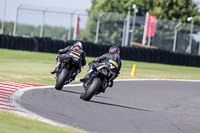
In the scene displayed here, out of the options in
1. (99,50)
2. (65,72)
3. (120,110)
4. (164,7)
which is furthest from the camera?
(164,7)

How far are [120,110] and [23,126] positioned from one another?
13.1 feet

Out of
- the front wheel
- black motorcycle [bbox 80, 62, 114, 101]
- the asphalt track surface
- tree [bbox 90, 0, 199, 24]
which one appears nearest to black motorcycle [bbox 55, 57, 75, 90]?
the asphalt track surface

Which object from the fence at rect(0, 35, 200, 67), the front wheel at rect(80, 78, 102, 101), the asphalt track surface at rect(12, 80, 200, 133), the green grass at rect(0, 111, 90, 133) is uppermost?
the fence at rect(0, 35, 200, 67)

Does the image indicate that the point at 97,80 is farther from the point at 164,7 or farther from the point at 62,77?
the point at 164,7

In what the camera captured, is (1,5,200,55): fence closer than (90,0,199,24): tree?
Yes

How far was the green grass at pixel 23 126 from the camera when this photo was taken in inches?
229

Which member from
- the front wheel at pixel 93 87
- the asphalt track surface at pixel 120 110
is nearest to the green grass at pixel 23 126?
the asphalt track surface at pixel 120 110

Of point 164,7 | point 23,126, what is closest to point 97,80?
point 23,126

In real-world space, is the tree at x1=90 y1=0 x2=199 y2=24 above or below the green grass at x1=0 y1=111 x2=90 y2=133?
above

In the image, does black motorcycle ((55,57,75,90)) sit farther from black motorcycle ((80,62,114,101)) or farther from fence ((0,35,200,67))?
fence ((0,35,200,67))

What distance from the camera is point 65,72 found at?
37.2ft

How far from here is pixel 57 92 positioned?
37.6ft

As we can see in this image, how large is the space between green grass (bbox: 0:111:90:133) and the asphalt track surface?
628 millimetres

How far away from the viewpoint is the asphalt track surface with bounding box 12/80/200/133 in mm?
7684
